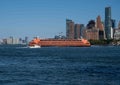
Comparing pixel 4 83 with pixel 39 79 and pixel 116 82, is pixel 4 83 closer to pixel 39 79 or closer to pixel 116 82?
pixel 39 79

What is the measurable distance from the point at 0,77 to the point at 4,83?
18.9ft

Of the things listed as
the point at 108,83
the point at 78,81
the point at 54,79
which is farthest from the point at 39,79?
the point at 108,83

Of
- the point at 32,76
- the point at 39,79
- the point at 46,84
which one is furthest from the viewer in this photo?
the point at 32,76

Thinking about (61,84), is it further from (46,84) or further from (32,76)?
(32,76)

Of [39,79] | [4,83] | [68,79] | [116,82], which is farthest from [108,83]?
[4,83]

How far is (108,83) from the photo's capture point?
4262 centimetres

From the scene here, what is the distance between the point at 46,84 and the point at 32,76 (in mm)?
7628

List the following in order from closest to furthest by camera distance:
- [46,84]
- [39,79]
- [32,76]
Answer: [46,84] → [39,79] → [32,76]

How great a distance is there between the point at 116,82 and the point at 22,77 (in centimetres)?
1197

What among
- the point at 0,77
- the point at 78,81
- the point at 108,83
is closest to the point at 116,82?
the point at 108,83

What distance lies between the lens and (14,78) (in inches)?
1831

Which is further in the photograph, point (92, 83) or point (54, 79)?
point (54, 79)

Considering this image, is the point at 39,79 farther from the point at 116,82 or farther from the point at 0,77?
the point at 116,82

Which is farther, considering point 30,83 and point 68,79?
point 68,79
